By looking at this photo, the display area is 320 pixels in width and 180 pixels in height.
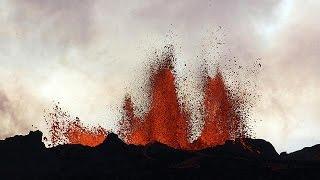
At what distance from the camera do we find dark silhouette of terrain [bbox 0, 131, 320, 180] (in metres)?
61.2

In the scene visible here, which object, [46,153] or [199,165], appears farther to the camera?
[46,153]

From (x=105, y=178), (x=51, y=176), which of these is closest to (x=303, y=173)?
(x=105, y=178)

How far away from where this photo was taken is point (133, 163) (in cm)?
6425

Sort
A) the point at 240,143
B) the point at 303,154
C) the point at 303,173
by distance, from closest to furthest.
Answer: the point at 303,173 → the point at 240,143 → the point at 303,154

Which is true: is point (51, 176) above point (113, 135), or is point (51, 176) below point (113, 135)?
below

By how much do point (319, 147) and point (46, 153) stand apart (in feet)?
145

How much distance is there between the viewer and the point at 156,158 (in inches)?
2552

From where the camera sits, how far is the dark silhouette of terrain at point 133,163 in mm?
61156

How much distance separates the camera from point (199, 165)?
62219 millimetres

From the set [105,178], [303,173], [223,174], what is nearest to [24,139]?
[105,178]

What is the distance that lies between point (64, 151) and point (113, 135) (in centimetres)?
598

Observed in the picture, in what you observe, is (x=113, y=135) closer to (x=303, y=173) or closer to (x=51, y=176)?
(x=51, y=176)

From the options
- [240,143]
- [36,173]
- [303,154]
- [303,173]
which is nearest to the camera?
[303,173]

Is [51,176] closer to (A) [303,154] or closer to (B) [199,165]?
(B) [199,165]
